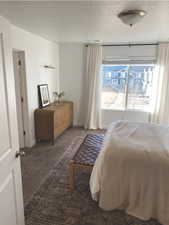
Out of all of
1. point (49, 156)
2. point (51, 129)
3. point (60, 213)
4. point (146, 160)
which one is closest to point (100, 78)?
point (51, 129)

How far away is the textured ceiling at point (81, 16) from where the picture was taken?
209 centimetres

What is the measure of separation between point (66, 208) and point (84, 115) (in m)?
3.46

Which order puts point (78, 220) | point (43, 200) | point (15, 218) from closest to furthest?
point (15, 218)
point (78, 220)
point (43, 200)

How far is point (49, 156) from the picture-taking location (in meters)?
3.51

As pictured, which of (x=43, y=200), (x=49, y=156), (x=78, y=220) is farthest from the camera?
(x=49, y=156)

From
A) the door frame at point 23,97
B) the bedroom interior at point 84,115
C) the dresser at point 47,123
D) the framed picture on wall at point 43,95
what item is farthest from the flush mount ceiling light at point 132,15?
the framed picture on wall at point 43,95

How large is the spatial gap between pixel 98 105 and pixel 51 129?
1793mm

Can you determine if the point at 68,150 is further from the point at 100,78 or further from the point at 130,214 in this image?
the point at 100,78

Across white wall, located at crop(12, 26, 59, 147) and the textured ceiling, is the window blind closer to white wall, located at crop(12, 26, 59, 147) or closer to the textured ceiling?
the textured ceiling

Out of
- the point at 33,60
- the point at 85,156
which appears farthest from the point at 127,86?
the point at 85,156

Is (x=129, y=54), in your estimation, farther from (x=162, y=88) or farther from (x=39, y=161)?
(x=39, y=161)

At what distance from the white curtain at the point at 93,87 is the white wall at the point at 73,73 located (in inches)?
10.6

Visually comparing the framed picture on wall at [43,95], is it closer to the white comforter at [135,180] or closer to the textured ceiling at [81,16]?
the textured ceiling at [81,16]

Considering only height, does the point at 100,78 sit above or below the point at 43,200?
above
